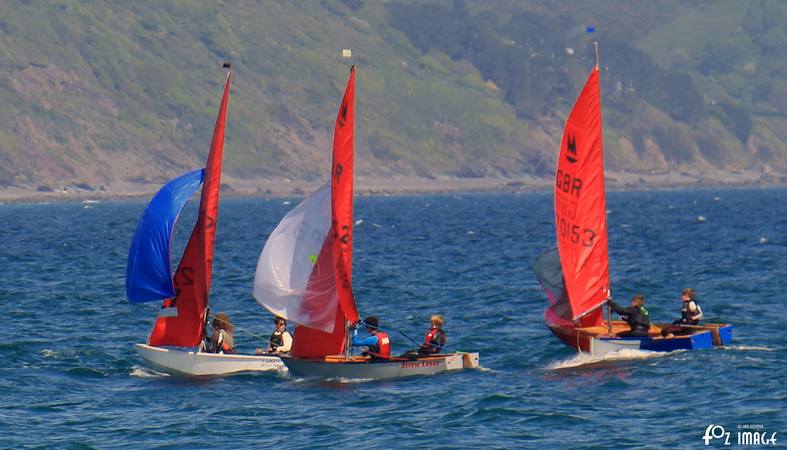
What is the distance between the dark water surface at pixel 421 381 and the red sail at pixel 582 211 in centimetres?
219

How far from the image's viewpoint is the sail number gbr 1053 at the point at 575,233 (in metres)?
38.5

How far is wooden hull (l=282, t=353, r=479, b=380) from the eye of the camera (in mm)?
34594

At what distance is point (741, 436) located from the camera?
92.0ft

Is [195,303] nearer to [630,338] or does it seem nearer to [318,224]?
[318,224]

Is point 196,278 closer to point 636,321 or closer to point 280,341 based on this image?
point 280,341

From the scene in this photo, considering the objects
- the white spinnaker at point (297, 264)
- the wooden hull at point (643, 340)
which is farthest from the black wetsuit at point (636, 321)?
the white spinnaker at point (297, 264)

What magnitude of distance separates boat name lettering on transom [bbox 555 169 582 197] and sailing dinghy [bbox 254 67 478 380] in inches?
248

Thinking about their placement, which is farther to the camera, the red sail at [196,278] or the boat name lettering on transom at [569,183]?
the boat name lettering on transom at [569,183]

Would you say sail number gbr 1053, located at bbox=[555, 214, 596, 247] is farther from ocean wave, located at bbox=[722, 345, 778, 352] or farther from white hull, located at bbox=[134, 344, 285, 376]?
white hull, located at bbox=[134, 344, 285, 376]

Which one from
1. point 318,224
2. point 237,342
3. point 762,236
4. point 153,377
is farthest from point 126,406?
point 762,236

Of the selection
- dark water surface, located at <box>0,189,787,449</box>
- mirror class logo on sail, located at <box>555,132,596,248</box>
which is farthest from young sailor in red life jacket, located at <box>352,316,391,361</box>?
mirror class logo on sail, located at <box>555,132,596,248</box>

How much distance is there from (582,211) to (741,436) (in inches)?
457

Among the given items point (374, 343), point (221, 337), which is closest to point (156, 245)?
point (221, 337)

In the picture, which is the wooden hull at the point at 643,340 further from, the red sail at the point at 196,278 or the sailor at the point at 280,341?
the red sail at the point at 196,278
